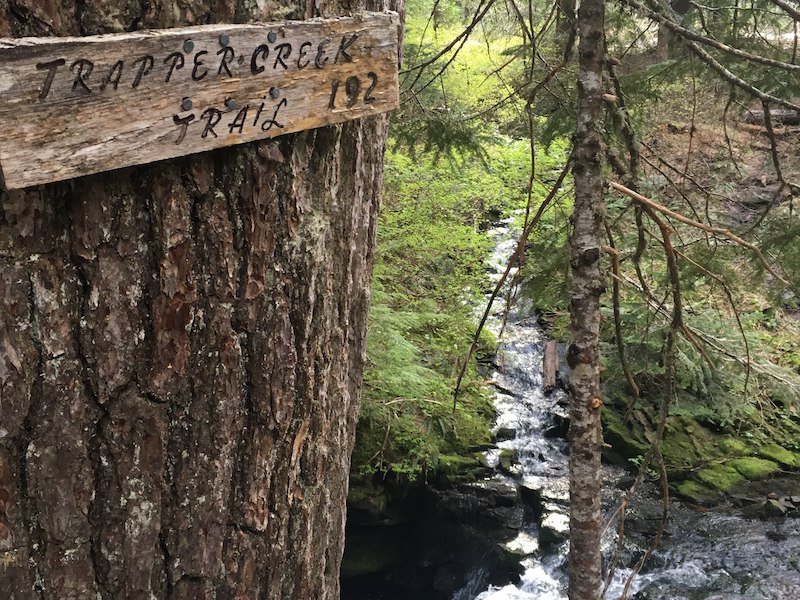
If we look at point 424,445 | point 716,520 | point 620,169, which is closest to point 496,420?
point 424,445

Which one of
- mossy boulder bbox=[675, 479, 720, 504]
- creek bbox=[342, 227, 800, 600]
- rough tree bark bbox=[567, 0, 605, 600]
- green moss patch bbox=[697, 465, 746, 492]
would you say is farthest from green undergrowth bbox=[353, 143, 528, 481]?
rough tree bark bbox=[567, 0, 605, 600]

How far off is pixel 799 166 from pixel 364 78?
11.2 feet

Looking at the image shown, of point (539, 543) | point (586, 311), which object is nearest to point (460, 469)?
point (539, 543)

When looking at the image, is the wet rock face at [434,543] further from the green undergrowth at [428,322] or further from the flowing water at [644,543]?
the green undergrowth at [428,322]

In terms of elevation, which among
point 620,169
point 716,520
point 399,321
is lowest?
point 716,520

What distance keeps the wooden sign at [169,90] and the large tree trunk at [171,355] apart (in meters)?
0.04

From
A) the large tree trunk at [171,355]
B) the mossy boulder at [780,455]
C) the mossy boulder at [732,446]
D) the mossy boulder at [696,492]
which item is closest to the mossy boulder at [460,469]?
the mossy boulder at [696,492]

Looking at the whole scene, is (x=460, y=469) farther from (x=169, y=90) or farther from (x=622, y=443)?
(x=169, y=90)

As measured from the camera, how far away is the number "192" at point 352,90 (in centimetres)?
114

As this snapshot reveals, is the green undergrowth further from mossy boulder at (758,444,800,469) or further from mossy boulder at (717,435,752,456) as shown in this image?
mossy boulder at (758,444,800,469)

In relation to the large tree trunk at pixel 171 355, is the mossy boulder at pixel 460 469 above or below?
below

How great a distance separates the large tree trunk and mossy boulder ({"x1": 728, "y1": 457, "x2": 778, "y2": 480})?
20.7 ft

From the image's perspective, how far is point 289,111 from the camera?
107 cm

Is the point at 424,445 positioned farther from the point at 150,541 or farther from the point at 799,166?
the point at 150,541
